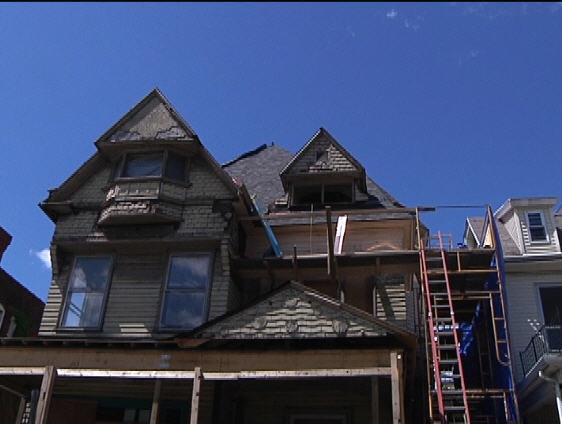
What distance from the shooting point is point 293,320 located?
12.7 metres

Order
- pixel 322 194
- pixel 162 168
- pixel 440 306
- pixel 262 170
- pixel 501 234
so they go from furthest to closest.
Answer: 1. pixel 262 170
2. pixel 501 234
3. pixel 322 194
4. pixel 162 168
5. pixel 440 306

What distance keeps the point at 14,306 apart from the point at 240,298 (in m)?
11.2

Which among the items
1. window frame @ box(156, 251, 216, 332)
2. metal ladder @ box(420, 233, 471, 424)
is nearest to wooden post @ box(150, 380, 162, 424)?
window frame @ box(156, 251, 216, 332)

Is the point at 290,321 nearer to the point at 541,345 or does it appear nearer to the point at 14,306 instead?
the point at 541,345

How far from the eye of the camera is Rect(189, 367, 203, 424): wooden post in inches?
440

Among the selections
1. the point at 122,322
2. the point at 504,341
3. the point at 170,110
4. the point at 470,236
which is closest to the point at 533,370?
the point at 504,341

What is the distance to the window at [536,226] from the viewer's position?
19516 mm

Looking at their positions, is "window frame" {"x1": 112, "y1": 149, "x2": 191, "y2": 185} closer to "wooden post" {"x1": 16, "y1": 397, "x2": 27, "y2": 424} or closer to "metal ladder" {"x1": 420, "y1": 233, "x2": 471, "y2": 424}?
"wooden post" {"x1": 16, "y1": 397, "x2": 27, "y2": 424}

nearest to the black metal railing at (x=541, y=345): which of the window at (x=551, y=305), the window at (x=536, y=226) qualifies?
the window at (x=551, y=305)

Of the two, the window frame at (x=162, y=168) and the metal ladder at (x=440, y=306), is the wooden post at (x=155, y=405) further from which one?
the window frame at (x=162, y=168)

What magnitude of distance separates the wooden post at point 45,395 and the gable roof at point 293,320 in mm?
2733

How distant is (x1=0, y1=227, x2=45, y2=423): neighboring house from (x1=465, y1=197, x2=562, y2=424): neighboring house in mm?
16754

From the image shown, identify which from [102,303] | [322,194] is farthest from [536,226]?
[102,303]

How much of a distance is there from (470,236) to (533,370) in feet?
27.9
